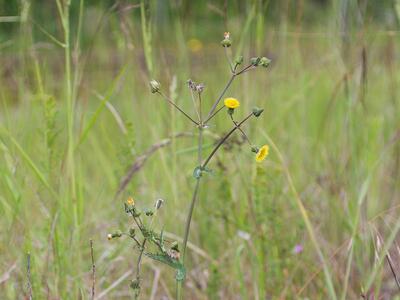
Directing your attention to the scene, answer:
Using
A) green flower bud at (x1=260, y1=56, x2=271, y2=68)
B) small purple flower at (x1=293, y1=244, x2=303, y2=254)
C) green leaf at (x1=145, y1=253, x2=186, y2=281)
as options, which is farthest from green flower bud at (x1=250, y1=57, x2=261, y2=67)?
small purple flower at (x1=293, y1=244, x2=303, y2=254)

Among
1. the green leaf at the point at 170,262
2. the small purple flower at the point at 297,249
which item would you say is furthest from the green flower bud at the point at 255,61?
the small purple flower at the point at 297,249

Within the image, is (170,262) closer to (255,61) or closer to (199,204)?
(255,61)

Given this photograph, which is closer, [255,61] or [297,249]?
[255,61]

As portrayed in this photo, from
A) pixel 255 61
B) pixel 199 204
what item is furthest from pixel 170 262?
pixel 199 204

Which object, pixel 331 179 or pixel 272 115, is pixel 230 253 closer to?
pixel 331 179

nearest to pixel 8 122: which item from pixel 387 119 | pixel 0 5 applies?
pixel 0 5

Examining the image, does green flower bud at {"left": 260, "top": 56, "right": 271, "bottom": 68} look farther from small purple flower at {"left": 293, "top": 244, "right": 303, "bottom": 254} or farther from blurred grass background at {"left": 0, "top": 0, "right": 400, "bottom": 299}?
small purple flower at {"left": 293, "top": 244, "right": 303, "bottom": 254}

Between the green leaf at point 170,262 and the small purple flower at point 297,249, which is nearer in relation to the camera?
the green leaf at point 170,262

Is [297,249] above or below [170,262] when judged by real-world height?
below

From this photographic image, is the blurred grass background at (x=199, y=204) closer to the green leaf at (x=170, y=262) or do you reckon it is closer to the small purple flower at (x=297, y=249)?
the small purple flower at (x=297, y=249)

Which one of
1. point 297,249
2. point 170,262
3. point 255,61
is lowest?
point 297,249

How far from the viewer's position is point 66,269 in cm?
120

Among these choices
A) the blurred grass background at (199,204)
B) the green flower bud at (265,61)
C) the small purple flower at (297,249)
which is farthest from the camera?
the small purple flower at (297,249)

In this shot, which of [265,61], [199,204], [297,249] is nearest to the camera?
[265,61]
